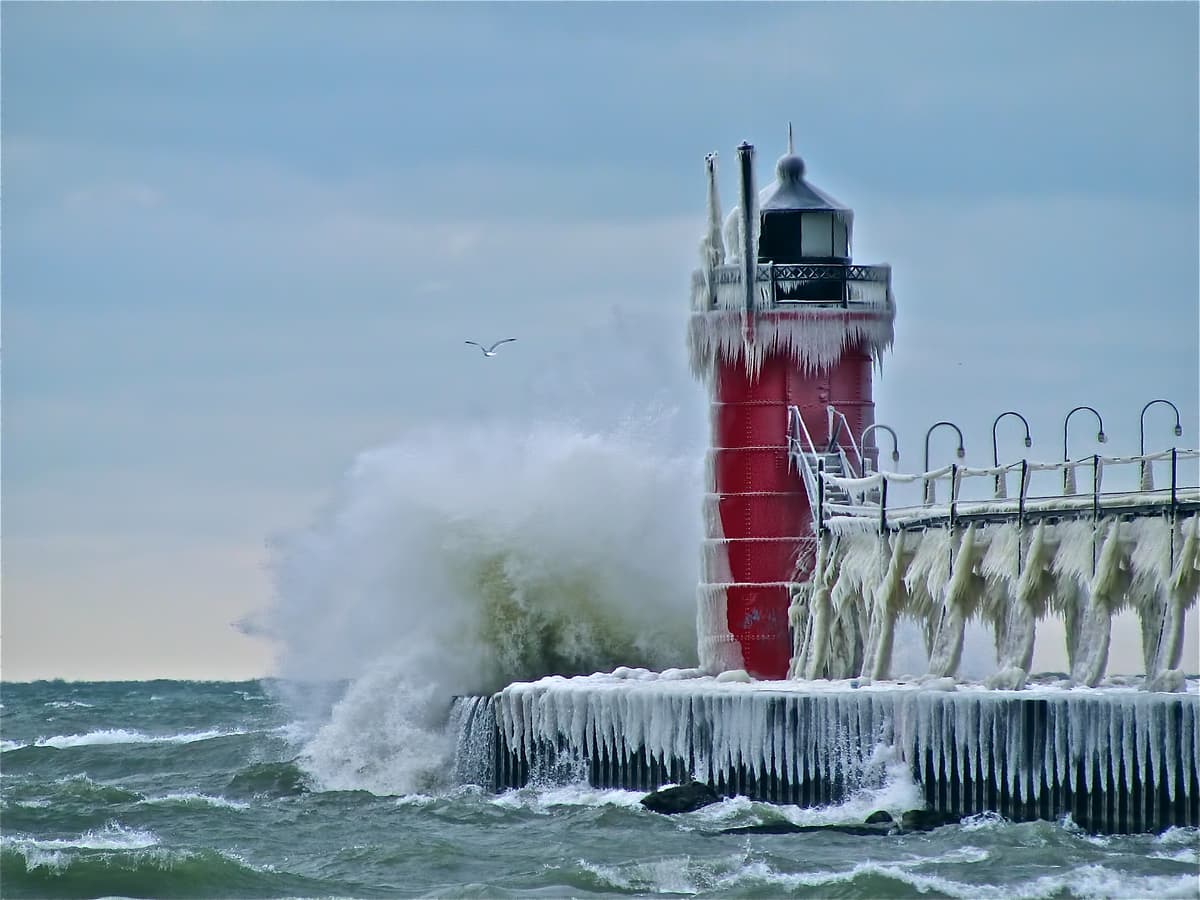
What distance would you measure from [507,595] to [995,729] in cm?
1463

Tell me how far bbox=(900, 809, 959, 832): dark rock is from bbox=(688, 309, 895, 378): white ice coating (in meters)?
9.22

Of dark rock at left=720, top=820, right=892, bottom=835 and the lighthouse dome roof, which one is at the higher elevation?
the lighthouse dome roof

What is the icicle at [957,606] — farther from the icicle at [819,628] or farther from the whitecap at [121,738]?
the whitecap at [121,738]

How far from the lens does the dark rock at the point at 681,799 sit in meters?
37.6

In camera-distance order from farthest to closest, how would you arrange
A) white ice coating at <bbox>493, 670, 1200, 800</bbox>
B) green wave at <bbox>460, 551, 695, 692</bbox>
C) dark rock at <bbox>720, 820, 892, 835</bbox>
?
A: green wave at <bbox>460, 551, 695, 692</bbox>
dark rock at <bbox>720, 820, 892, 835</bbox>
white ice coating at <bbox>493, 670, 1200, 800</bbox>

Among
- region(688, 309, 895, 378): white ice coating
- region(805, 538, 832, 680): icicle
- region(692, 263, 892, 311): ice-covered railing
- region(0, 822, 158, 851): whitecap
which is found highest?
region(692, 263, 892, 311): ice-covered railing

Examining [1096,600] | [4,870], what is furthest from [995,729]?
[4,870]

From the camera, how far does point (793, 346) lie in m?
41.8

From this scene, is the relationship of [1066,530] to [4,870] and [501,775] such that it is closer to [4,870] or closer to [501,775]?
[501,775]

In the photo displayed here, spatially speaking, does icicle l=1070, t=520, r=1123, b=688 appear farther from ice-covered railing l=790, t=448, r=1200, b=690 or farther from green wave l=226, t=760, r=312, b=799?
green wave l=226, t=760, r=312, b=799

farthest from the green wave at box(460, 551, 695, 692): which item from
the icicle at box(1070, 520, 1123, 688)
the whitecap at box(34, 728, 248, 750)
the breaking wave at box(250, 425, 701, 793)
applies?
the whitecap at box(34, 728, 248, 750)

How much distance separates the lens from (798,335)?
41.7m

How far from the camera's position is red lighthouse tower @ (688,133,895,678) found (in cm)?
4181

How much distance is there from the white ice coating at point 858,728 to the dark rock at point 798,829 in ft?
3.54
